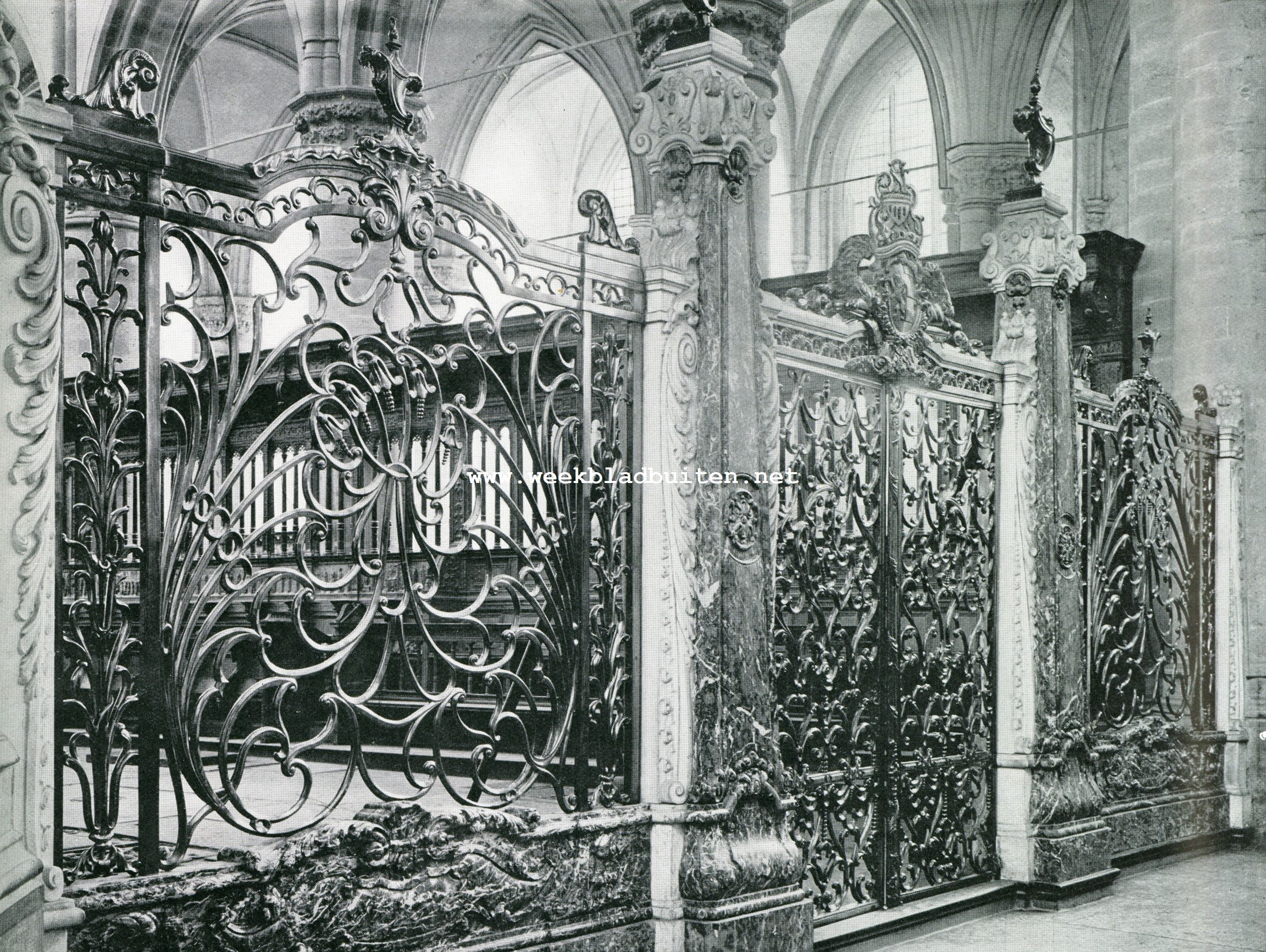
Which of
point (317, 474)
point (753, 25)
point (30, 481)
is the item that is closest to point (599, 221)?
point (317, 474)

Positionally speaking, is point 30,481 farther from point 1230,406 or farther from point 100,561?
point 1230,406

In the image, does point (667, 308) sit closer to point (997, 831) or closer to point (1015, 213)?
point (1015, 213)

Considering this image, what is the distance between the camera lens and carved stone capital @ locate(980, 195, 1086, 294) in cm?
684

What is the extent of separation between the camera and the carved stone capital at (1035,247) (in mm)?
6840

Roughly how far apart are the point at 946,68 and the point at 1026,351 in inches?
423

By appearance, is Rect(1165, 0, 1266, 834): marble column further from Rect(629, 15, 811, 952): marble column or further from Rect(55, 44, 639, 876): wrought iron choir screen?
Rect(55, 44, 639, 876): wrought iron choir screen

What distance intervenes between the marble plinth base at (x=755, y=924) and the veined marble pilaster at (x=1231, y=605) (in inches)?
185

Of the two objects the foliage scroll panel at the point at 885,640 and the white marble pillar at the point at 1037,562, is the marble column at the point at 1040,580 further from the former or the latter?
the foliage scroll panel at the point at 885,640

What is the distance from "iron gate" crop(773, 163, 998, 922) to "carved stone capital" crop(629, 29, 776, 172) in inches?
39.0

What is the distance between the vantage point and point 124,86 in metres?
3.39

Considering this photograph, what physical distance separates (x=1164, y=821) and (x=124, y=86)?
6.85 metres

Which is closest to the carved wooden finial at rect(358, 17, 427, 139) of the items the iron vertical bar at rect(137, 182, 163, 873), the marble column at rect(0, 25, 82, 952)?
the iron vertical bar at rect(137, 182, 163, 873)

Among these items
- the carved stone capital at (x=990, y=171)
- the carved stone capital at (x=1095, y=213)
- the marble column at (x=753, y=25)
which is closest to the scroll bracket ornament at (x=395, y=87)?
the marble column at (x=753, y=25)

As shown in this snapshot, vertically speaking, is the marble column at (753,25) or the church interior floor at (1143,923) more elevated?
the marble column at (753,25)
